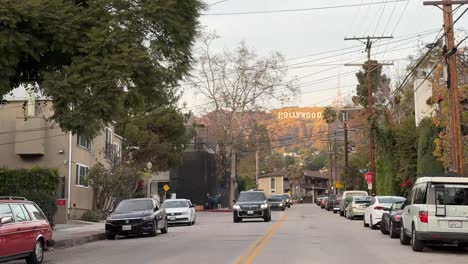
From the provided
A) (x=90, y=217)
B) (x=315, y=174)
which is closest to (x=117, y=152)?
(x=90, y=217)

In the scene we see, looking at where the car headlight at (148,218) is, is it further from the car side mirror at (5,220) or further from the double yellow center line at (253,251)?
the car side mirror at (5,220)

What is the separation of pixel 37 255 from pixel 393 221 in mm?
12253

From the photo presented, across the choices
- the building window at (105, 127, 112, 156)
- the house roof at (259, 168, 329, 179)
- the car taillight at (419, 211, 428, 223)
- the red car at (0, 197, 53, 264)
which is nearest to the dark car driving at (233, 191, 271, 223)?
the building window at (105, 127, 112, 156)

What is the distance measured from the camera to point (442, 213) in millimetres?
16391

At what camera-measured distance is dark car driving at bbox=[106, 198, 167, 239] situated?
928 inches

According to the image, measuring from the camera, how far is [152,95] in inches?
714

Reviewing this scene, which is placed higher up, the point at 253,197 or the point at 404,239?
the point at 253,197

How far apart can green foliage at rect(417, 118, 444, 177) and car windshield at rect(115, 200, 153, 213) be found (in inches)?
767

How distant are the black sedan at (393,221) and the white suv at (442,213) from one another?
4047 mm

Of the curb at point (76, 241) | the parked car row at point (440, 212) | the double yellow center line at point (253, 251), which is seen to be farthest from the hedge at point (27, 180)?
the parked car row at point (440, 212)

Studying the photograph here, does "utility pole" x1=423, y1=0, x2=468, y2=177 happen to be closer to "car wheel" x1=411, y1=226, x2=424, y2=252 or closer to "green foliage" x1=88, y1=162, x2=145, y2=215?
"car wheel" x1=411, y1=226, x2=424, y2=252

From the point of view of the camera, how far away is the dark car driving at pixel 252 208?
33688mm

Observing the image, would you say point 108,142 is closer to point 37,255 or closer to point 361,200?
point 361,200

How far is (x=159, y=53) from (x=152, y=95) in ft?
4.04
